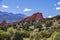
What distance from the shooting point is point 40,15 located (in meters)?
199

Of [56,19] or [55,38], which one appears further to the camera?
[56,19]

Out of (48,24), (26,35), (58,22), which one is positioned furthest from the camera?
(58,22)

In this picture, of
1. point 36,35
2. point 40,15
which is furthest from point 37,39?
Answer: point 40,15

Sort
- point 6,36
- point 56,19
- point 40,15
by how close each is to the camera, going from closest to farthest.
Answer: point 6,36, point 56,19, point 40,15

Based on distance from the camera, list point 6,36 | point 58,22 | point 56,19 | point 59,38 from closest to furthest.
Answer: point 59,38 < point 6,36 < point 58,22 < point 56,19

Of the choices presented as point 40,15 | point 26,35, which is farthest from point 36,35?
point 40,15

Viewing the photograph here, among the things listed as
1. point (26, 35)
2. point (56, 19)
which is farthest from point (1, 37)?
point (56, 19)

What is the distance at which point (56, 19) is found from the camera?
494ft

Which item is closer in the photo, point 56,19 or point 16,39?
point 16,39

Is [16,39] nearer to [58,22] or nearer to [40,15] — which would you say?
[58,22]

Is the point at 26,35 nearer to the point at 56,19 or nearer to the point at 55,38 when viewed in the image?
the point at 55,38

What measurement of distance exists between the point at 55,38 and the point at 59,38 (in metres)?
1.14

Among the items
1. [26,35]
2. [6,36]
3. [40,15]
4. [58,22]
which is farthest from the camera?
[40,15]

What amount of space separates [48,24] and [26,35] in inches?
2070
